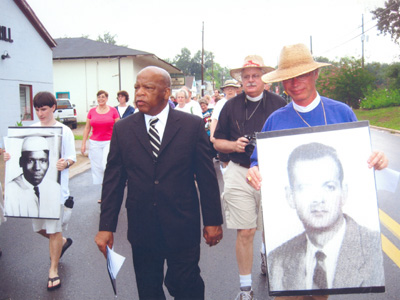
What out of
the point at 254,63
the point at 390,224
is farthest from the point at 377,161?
the point at 390,224

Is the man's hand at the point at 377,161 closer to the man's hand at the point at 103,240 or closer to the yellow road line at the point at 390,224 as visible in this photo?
the man's hand at the point at 103,240

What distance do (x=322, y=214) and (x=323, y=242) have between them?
15 cm

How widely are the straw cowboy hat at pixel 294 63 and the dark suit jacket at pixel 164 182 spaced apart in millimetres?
655

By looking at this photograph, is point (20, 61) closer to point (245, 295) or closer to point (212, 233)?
point (245, 295)

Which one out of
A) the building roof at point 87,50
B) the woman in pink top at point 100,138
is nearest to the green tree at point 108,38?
the building roof at point 87,50

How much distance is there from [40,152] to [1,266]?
1.44 m

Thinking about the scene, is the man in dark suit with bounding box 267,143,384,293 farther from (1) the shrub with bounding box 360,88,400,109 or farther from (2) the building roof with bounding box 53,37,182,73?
(1) the shrub with bounding box 360,88,400,109

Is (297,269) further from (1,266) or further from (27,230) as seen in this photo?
(27,230)

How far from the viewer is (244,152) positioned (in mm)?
3812

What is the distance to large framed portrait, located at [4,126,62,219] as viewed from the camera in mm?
4191

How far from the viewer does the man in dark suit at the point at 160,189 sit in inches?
112

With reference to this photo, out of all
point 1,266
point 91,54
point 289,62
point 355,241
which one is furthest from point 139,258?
point 91,54

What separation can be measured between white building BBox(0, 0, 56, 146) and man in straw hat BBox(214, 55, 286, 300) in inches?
576

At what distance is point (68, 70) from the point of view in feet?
108
